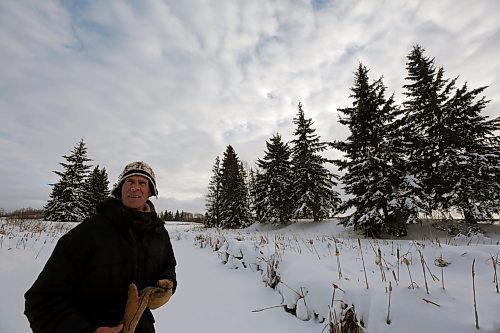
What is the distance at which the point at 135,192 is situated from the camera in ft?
7.13

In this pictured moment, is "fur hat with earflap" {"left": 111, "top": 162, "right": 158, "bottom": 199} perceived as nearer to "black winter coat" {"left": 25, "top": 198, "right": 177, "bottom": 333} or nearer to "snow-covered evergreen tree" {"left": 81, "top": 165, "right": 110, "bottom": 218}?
"black winter coat" {"left": 25, "top": 198, "right": 177, "bottom": 333}

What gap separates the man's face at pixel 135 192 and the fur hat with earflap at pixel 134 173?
0.13ft

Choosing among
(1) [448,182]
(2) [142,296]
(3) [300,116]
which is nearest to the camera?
(2) [142,296]

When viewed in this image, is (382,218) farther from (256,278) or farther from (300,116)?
(300,116)

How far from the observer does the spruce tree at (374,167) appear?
13.6 m

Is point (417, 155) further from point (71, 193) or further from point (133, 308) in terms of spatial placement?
point (71, 193)

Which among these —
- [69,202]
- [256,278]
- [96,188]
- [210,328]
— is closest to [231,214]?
[69,202]

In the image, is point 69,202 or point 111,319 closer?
point 111,319

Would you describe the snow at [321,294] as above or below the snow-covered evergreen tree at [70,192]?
below

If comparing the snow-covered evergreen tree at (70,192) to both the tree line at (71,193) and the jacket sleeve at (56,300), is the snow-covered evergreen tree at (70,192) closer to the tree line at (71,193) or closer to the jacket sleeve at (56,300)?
the tree line at (71,193)

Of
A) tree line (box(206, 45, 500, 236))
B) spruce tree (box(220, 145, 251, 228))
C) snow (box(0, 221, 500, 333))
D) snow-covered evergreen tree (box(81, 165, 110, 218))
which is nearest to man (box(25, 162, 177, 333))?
snow (box(0, 221, 500, 333))

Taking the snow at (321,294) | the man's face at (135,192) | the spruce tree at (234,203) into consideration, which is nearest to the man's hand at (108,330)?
the man's face at (135,192)

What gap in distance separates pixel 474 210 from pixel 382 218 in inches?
166

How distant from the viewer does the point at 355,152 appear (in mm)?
15672
